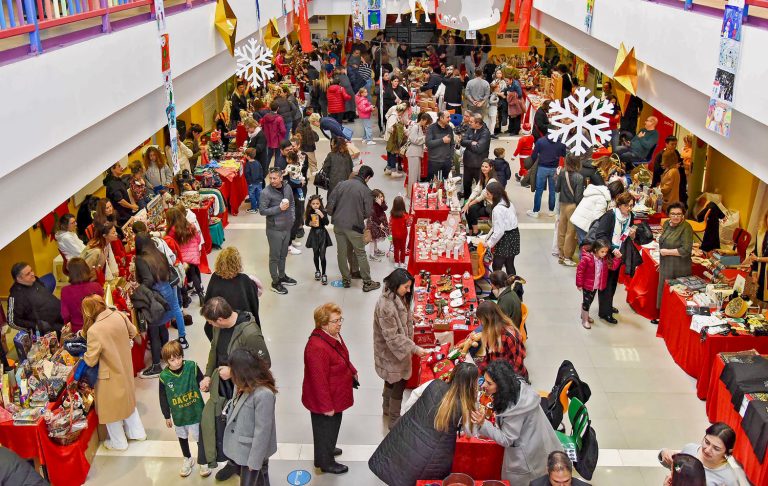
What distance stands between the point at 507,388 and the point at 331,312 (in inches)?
53.8

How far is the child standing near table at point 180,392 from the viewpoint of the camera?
5.51 meters

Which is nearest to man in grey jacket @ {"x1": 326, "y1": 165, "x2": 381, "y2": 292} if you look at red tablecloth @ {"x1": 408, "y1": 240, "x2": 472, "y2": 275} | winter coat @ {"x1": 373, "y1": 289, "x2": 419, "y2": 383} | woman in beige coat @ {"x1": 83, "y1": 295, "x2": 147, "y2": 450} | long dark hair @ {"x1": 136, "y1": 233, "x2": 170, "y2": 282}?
red tablecloth @ {"x1": 408, "y1": 240, "x2": 472, "y2": 275}

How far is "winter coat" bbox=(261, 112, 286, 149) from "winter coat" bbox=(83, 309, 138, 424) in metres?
7.16

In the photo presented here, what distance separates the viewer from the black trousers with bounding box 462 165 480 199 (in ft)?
37.4

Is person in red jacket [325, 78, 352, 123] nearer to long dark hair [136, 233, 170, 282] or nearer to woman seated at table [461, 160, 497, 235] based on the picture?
woman seated at table [461, 160, 497, 235]

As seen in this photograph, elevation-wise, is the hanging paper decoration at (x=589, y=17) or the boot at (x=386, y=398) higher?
the hanging paper decoration at (x=589, y=17)

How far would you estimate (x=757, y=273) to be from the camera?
721 centimetres

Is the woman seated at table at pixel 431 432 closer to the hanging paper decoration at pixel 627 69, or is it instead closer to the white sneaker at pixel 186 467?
the white sneaker at pixel 186 467

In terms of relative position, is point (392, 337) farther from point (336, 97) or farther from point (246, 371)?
point (336, 97)

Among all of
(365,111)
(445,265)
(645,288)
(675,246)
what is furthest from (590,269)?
(365,111)

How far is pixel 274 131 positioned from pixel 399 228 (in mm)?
4273

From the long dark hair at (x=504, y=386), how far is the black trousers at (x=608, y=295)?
3.88 m

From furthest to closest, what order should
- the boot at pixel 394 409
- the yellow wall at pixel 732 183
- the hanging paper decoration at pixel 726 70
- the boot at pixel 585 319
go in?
the yellow wall at pixel 732 183
the boot at pixel 585 319
the boot at pixel 394 409
the hanging paper decoration at pixel 726 70

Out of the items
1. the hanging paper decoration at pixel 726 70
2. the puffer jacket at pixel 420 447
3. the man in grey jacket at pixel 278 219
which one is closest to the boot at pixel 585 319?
the hanging paper decoration at pixel 726 70
